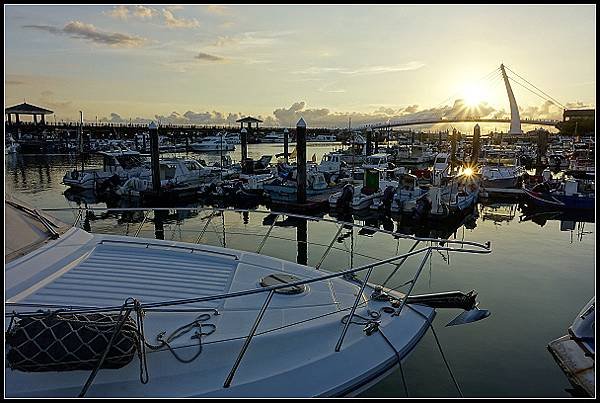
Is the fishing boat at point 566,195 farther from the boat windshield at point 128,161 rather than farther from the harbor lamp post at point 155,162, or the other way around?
the boat windshield at point 128,161

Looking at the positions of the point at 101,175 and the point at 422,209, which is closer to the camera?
the point at 422,209

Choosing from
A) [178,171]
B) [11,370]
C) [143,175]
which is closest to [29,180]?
[143,175]

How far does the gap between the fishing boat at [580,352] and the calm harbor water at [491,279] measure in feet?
0.54

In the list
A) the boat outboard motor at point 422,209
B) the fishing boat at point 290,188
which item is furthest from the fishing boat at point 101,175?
the boat outboard motor at point 422,209

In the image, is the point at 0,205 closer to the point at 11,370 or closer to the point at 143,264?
the point at 11,370

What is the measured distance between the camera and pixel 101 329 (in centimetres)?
370

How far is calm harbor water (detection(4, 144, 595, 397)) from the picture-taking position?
6992 millimetres

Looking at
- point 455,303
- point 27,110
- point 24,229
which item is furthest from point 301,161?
point 27,110

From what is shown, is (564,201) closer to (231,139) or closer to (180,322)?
(180,322)

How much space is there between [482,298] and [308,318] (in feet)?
23.9

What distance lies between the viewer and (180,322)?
458 cm

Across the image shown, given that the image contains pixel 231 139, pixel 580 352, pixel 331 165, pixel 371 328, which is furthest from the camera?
pixel 231 139

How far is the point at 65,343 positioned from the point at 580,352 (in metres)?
8.06

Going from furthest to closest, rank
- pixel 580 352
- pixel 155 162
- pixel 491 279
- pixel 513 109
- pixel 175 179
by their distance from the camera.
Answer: pixel 513 109, pixel 175 179, pixel 155 162, pixel 491 279, pixel 580 352
